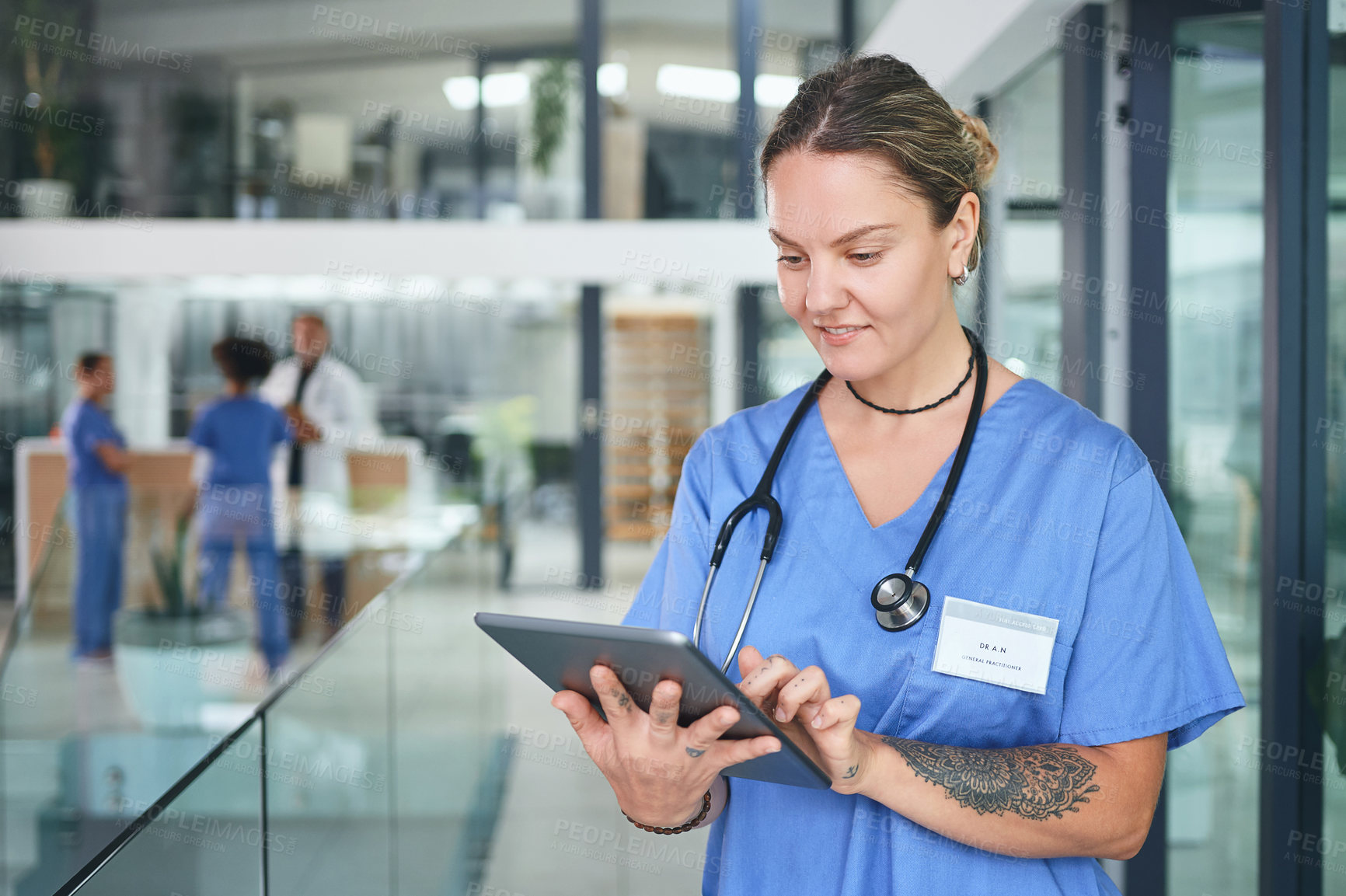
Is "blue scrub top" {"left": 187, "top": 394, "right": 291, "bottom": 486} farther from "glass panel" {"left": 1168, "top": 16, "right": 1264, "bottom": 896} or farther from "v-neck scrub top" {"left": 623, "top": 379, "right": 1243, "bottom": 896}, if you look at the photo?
"v-neck scrub top" {"left": 623, "top": 379, "right": 1243, "bottom": 896}

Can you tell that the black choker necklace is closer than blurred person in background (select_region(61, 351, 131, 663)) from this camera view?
Yes

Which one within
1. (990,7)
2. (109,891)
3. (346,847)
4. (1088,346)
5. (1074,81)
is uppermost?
(990,7)

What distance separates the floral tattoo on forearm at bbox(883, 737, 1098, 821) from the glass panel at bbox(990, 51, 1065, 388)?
192cm

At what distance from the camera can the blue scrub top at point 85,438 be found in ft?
16.8

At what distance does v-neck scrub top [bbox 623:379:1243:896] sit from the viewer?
3.23 feet

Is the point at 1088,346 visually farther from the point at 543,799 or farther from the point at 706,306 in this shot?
the point at 706,306

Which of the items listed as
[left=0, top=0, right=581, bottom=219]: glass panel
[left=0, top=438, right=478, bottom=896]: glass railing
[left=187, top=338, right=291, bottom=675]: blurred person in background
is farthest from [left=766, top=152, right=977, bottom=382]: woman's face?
[left=0, top=0, right=581, bottom=219]: glass panel

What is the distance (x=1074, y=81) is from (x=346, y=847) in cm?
239

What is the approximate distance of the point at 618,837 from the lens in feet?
10.9

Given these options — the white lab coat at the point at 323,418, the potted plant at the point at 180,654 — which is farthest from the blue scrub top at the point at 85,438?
the potted plant at the point at 180,654

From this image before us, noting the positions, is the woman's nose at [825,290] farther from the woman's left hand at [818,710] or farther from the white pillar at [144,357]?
the white pillar at [144,357]

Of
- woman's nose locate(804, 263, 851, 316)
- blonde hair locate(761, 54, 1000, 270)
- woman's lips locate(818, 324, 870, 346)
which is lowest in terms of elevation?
woman's lips locate(818, 324, 870, 346)

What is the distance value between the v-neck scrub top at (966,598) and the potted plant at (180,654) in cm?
315

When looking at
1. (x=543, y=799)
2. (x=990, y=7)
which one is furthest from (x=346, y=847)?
(x=990, y=7)
